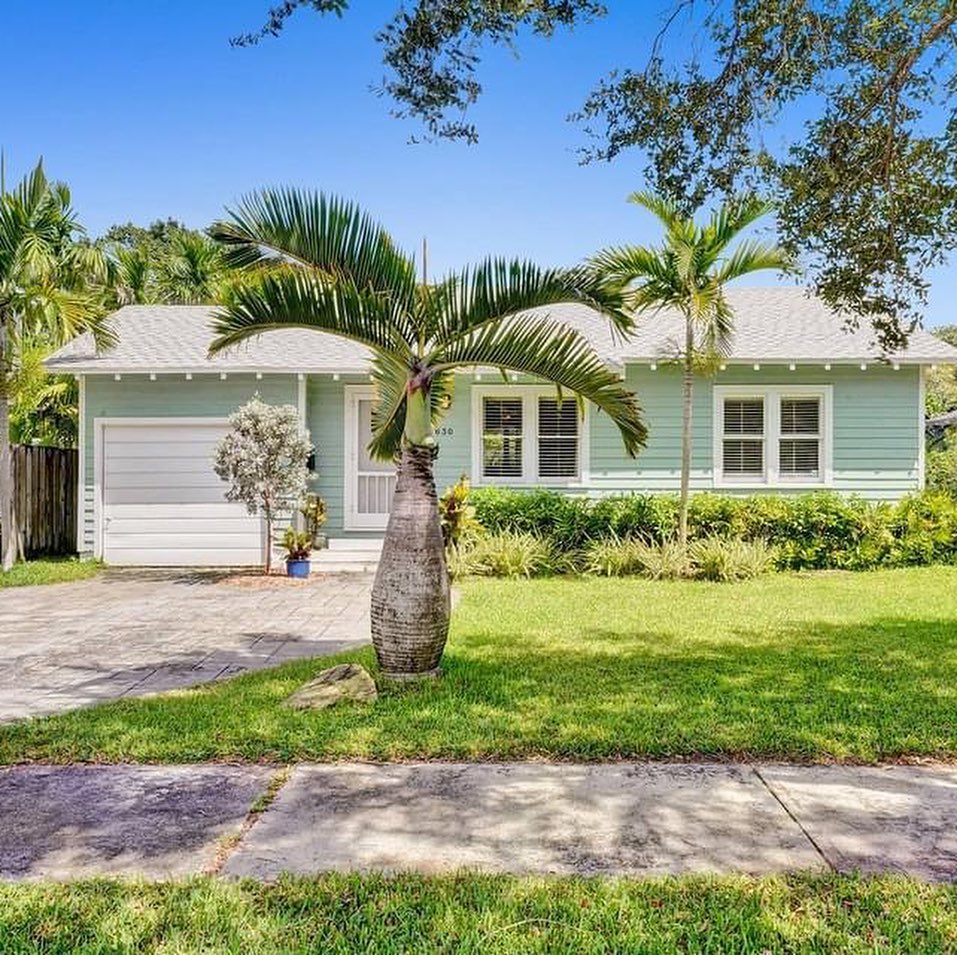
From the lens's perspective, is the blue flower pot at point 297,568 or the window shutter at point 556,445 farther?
the window shutter at point 556,445

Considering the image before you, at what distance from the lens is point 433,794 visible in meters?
3.76

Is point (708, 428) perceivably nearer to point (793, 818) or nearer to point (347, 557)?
point (347, 557)

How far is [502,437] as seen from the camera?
14.0m

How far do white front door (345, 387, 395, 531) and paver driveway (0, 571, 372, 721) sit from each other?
191cm

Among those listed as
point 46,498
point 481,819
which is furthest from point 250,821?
point 46,498

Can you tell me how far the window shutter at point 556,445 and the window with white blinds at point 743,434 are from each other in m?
2.61

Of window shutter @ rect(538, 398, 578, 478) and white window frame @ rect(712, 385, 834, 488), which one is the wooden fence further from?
white window frame @ rect(712, 385, 834, 488)

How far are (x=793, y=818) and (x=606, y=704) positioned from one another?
5.81 feet

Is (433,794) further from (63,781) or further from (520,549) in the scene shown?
(520,549)

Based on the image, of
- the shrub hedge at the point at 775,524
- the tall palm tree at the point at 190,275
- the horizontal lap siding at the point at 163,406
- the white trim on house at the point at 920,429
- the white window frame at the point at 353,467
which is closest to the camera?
the shrub hedge at the point at 775,524

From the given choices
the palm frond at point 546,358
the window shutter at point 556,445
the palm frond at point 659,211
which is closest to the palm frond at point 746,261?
the palm frond at point 659,211

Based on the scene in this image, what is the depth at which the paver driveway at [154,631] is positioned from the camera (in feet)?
19.7

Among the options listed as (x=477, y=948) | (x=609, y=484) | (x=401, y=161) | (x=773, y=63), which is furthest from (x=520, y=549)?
(x=477, y=948)

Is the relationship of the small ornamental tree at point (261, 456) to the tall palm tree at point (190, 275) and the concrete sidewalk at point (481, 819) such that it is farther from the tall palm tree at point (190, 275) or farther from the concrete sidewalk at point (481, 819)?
the tall palm tree at point (190, 275)
